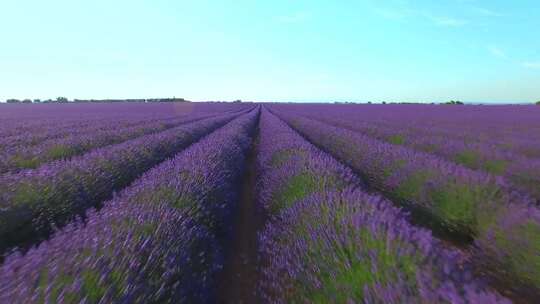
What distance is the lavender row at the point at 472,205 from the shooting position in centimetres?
288

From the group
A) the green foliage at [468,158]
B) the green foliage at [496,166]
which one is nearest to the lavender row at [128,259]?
the green foliage at [496,166]

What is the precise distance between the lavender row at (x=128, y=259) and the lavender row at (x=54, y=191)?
0.76 m

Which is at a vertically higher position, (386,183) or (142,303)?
(142,303)

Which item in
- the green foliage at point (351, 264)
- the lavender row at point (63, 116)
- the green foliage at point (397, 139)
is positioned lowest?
the lavender row at point (63, 116)

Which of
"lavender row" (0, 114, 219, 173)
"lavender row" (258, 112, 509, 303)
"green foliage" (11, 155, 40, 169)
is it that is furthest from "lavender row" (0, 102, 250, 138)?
"lavender row" (258, 112, 509, 303)

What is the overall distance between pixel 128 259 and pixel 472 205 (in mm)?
3595

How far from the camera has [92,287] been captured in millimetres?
1529

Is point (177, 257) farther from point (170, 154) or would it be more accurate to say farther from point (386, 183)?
point (170, 154)

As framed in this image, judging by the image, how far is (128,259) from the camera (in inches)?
70.2

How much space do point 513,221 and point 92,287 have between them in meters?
3.23

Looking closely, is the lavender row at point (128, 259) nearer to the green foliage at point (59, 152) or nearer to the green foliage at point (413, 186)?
the green foliage at point (413, 186)

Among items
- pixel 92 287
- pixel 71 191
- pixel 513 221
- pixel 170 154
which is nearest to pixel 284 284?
pixel 92 287

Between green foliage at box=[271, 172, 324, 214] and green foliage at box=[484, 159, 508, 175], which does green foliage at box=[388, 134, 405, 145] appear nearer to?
green foliage at box=[484, 159, 508, 175]

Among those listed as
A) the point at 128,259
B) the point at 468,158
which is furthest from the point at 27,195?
the point at 468,158
